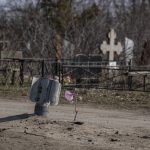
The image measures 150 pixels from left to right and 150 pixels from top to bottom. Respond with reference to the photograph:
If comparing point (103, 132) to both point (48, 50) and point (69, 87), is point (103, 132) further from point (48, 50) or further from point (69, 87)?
point (48, 50)

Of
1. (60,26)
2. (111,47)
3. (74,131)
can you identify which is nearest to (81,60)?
(111,47)

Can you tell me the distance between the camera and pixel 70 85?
62.0ft

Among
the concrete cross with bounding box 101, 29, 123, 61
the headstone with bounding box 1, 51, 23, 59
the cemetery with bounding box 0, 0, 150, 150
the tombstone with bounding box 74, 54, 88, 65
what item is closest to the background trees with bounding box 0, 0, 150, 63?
the cemetery with bounding box 0, 0, 150, 150

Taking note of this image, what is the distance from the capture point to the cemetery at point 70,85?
9821 mm

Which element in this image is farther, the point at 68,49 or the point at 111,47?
the point at 68,49

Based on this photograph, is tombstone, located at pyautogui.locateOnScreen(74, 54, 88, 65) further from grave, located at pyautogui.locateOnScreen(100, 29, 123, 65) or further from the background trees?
the background trees

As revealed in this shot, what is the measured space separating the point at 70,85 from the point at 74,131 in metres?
8.79

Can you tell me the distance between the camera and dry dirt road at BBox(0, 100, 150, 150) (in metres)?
9.10

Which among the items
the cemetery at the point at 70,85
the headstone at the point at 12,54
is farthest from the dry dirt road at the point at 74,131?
the headstone at the point at 12,54

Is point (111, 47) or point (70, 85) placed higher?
point (111, 47)

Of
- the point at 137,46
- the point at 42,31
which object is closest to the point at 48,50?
the point at 42,31

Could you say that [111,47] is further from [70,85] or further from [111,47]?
[70,85]

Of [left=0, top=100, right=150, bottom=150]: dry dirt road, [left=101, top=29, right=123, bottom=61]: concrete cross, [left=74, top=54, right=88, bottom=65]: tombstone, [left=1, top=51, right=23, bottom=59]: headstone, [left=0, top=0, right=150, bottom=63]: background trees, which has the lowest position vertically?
[left=0, top=100, right=150, bottom=150]: dry dirt road

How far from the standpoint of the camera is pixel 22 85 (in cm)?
1995
